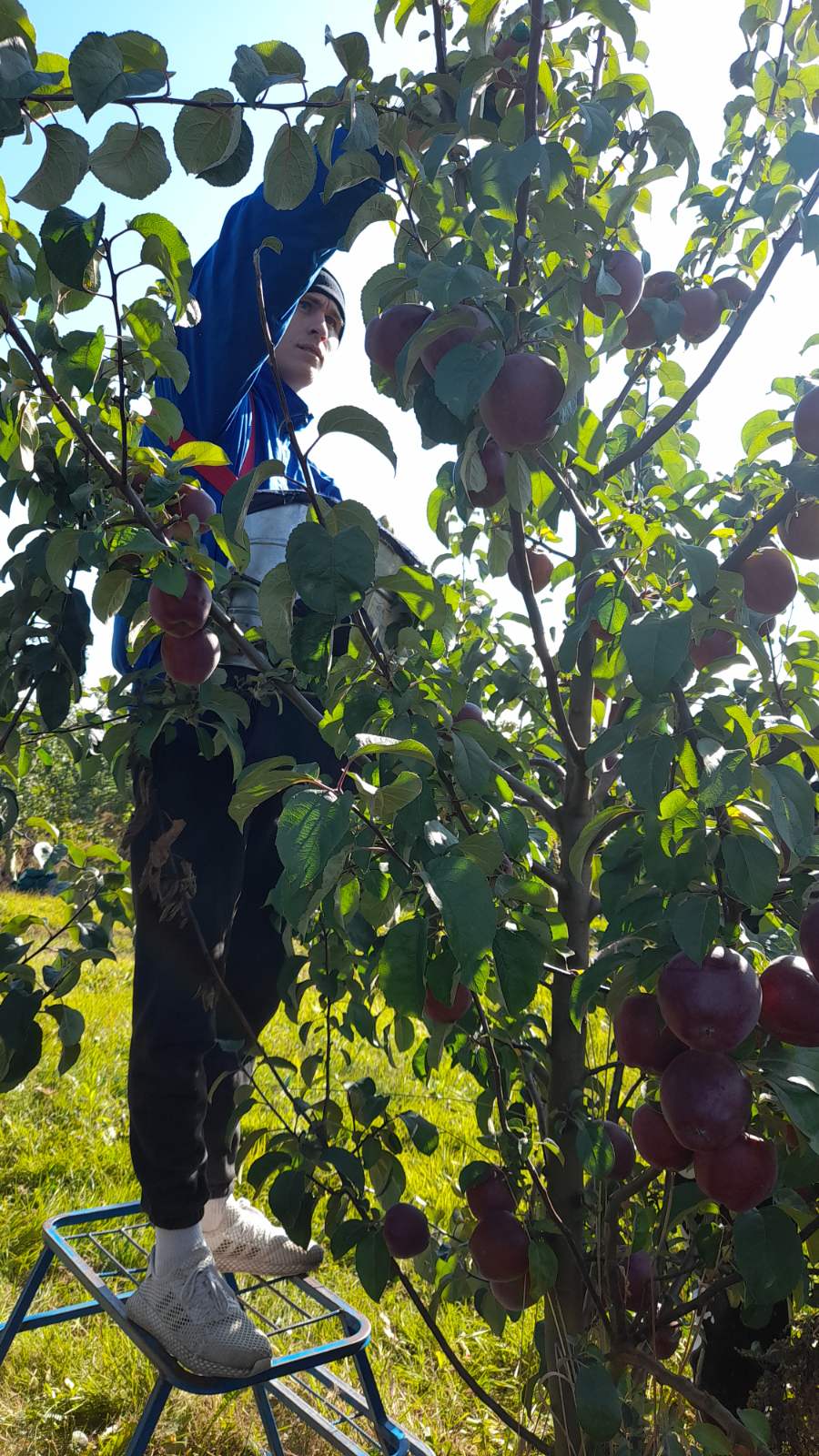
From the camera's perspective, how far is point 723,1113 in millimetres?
874

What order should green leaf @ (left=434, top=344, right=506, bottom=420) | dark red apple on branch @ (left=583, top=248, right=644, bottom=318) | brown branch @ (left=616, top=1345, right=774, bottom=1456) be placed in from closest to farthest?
green leaf @ (left=434, top=344, right=506, bottom=420) → brown branch @ (left=616, top=1345, right=774, bottom=1456) → dark red apple on branch @ (left=583, top=248, right=644, bottom=318)

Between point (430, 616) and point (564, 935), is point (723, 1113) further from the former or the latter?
point (430, 616)

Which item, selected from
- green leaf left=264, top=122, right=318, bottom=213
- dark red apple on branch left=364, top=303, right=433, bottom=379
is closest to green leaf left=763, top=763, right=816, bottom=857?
dark red apple on branch left=364, top=303, right=433, bottom=379

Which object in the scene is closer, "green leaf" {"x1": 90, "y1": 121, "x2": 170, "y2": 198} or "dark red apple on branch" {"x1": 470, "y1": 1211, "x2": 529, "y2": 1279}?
"green leaf" {"x1": 90, "y1": 121, "x2": 170, "y2": 198}

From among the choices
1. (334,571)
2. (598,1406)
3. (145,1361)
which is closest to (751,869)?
(334,571)

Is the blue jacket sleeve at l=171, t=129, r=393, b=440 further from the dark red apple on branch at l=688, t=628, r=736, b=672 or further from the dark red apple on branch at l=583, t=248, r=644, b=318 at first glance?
the dark red apple on branch at l=688, t=628, r=736, b=672

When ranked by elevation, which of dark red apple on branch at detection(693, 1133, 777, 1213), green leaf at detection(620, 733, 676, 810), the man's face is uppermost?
the man's face

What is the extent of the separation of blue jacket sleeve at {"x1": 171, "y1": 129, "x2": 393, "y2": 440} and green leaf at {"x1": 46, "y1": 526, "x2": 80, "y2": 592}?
0.49 metres

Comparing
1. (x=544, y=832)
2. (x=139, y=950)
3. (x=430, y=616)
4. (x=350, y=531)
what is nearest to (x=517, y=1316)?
(x=544, y=832)

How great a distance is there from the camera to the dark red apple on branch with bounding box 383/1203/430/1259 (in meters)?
1.37

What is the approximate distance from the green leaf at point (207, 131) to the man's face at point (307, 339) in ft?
3.81

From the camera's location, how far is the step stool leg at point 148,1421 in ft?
4.52

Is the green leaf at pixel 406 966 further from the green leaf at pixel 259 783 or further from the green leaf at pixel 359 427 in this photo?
the green leaf at pixel 359 427

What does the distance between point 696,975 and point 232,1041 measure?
2.71 feet
